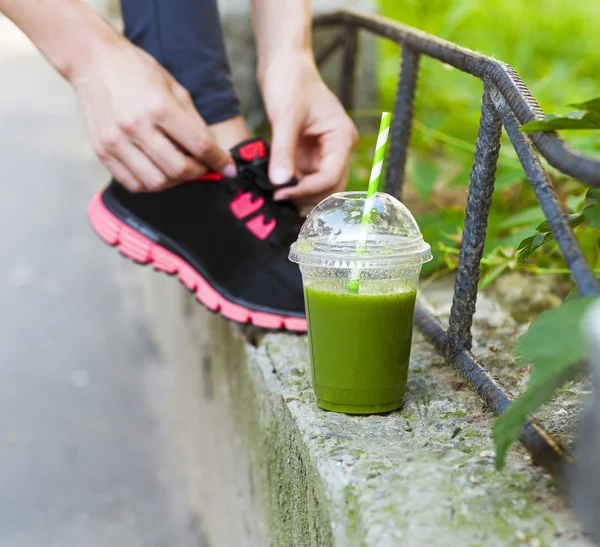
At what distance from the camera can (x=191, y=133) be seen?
1.26 meters

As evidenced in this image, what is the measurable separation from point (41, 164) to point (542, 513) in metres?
2.96

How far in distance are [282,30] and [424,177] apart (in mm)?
451

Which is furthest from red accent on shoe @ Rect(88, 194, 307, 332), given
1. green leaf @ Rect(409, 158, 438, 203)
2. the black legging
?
green leaf @ Rect(409, 158, 438, 203)

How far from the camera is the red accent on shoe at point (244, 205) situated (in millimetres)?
1349

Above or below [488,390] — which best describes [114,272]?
below

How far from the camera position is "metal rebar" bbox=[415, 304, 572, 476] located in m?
0.77

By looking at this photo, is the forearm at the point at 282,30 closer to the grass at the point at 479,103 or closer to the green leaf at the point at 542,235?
the grass at the point at 479,103

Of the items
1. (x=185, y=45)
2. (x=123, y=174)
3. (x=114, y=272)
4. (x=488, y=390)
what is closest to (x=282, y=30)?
(x=185, y=45)

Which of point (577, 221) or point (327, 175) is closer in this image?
point (577, 221)

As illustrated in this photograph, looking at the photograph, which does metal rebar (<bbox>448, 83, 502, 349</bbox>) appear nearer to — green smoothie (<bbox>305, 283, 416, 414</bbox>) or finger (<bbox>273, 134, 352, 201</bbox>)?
green smoothie (<bbox>305, 283, 416, 414</bbox>)

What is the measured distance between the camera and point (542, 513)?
0.71 metres

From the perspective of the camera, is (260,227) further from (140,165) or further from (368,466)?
(368,466)

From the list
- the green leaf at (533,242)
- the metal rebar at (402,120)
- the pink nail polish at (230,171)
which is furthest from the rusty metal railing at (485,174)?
the pink nail polish at (230,171)

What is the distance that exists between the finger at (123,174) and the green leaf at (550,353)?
2.73ft
